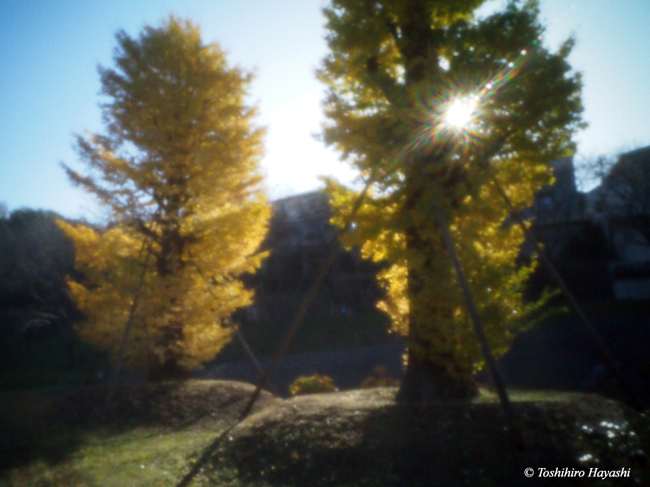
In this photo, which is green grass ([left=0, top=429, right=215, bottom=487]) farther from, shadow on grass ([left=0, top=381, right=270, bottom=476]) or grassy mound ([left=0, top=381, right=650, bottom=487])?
shadow on grass ([left=0, top=381, right=270, bottom=476])

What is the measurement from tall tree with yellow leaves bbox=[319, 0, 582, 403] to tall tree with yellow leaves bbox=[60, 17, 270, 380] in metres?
3.52

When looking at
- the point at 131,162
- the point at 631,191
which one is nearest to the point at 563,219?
the point at 631,191

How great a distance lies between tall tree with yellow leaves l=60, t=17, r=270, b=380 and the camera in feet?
31.9

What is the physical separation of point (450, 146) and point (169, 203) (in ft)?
19.6

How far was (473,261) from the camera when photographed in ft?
22.8

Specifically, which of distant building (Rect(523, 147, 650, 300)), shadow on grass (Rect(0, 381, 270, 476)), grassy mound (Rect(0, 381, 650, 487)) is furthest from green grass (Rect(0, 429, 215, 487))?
distant building (Rect(523, 147, 650, 300))

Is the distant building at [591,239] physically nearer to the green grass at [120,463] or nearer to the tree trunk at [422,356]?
the tree trunk at [422,356]

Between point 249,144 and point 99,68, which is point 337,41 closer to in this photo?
point 249,144

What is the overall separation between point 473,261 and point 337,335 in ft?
68.0

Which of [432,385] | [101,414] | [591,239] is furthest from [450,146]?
[591,239]

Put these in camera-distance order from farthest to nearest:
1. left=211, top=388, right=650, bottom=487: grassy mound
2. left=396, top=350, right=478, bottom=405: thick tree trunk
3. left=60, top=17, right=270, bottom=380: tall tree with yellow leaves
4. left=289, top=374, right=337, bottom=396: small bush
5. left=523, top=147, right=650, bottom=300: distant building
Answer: left=523, top=147, right=650, bottom=300: distant building
left=289, top=374, right=337, bottom=396: small bush
left=60, top=17, right=270, bottom=380: tall tree with yellow leaves
left=396, top=350, right=478, bottom=405: thick tree trunk
left=211, top=388, right=650, bottom=487: grassy mound

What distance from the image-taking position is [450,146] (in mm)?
6941

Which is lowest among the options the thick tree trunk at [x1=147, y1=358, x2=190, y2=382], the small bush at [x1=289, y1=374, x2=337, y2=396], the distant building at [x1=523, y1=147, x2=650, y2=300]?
the small bush at [x1=289, y1=374, x2=337, y2=396]

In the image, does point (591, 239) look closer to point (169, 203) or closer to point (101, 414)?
point (169, 203)
